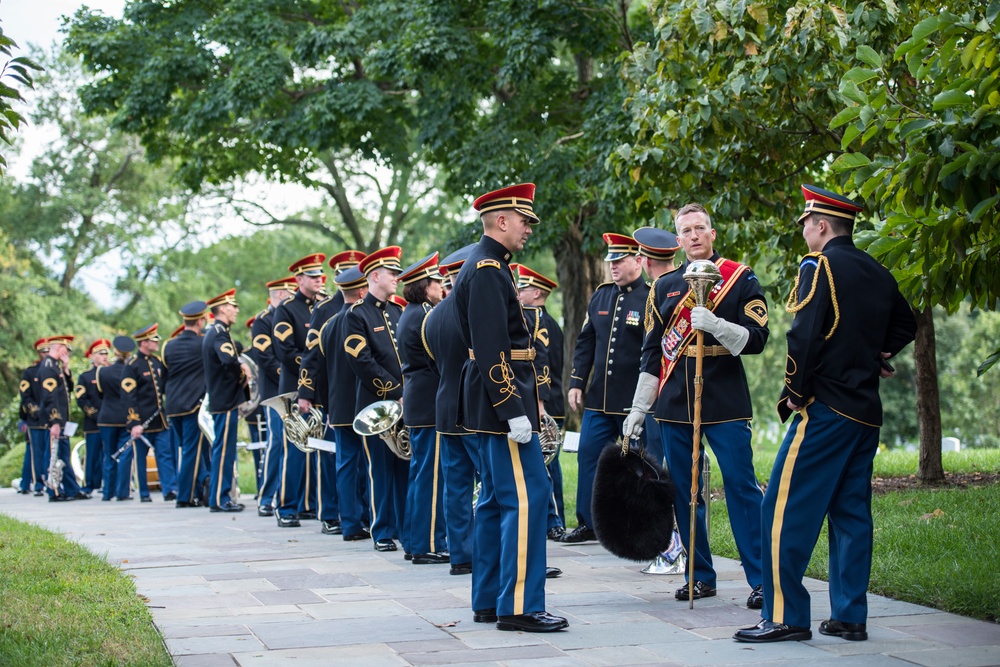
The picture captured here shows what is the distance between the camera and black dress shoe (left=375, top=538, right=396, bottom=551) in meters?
9.52

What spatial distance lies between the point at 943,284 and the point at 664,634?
2.37 metres

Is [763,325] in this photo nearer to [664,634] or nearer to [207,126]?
[664,634]

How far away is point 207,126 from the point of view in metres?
21.0

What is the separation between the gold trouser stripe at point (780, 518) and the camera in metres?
5.77

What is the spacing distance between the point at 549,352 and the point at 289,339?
278cm

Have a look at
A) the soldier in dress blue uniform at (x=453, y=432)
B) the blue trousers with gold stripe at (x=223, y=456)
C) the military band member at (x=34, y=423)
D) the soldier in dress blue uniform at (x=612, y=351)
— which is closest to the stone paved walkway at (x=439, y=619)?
the soldier in dress blue uniform at (x=453, y=432)

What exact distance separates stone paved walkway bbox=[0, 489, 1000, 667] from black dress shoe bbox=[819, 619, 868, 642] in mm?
48

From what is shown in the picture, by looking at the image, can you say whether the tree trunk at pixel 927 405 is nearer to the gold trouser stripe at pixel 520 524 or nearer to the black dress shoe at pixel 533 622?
the gold trouser stripe at pixel 520 524

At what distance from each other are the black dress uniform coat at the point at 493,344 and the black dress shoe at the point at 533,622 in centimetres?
94

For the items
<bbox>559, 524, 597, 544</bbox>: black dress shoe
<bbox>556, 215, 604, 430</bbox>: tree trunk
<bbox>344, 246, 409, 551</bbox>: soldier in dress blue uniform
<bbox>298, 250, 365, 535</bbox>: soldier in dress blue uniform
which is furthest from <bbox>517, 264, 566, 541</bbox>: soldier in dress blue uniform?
<bbox>556, 215, 604, 430</bbox>: tree trunk

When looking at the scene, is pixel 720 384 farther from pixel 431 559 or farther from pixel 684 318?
pixel 431 559

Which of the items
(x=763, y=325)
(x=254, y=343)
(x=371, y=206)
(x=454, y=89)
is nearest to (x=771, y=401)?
(x=371, y=206)

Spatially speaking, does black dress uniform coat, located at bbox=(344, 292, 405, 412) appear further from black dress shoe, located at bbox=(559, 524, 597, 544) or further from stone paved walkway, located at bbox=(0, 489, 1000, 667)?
black dress shoe, located at bbox=(559, 524, 597, 544)

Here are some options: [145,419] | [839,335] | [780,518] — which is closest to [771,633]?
[780,518]
